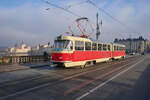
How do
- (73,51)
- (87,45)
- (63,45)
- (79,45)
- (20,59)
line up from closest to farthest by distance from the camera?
(63,45) < (73,51) < (79,45) < (87,45) < (20,59)

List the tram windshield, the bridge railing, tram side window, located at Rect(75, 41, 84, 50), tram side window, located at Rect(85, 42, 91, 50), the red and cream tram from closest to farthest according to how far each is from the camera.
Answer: the red and cream tram → the tram windshield → tram side window, located at Rect(75, 41, 84, 50) → tram side window, located at Rect(85, 42, 91, 50) → the bridge railing

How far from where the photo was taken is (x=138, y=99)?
534 centimetres

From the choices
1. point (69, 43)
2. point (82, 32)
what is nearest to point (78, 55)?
point (69, 43)

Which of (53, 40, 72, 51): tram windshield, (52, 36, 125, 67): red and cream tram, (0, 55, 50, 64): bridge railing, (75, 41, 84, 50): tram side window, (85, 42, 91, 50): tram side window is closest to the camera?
(52, 36, 125, 67): red and cream tram

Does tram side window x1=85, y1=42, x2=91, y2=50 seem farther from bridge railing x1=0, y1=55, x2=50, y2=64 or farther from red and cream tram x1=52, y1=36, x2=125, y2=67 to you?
bridge railing x1=0, y1=55, x2=50, y2=64

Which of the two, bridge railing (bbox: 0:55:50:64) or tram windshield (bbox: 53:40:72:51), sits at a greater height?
tram windshield (bbox: 53:40:72:51)

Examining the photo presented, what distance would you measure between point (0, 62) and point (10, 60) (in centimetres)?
143

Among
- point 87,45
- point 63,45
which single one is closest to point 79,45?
point 87,45

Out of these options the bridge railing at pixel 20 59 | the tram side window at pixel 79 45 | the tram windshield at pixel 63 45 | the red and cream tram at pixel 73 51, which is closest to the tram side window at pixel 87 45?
the red and cream tram at pixel 73 51

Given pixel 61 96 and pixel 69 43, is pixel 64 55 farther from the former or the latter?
pixel 61 96

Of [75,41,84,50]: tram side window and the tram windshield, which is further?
[75,41,84,50]: tram side window

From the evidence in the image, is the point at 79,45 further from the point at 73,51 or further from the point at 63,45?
the point at 63,45

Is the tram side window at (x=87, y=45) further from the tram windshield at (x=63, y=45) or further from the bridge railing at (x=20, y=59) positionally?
the bridge railing at (x=20, y=59)

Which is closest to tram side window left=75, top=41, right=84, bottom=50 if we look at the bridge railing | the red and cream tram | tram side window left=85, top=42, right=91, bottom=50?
the red and cream tram
